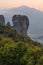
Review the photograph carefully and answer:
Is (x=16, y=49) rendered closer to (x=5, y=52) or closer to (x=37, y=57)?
(x=5, y=52)

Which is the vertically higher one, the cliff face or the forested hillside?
the forested hillside

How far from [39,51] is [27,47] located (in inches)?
65.8

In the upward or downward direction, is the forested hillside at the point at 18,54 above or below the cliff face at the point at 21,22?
above

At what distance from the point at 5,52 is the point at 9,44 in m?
1.31

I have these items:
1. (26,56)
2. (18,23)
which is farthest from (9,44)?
(18,23)

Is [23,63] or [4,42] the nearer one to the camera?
[23,63]

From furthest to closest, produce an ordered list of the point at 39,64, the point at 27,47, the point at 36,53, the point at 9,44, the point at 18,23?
1. the point at 18,23
2. the point at 9,44
3. the point at 27,47
4. the point at 36,53
5. the point at 39,64

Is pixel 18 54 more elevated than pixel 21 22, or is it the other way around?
pixel 18 54

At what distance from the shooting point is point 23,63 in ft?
75.7

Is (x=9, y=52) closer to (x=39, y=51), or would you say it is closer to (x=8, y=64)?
(x=8, y=64)

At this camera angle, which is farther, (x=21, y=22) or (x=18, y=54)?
(x=21, y=22)

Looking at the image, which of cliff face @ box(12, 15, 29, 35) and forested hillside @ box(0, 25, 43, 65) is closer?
forested hillside @ box(0, 25, 43, 65)

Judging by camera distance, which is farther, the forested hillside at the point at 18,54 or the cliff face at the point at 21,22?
the cliff face at the point at 21,22

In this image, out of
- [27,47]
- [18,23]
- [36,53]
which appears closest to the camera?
[36,53]
